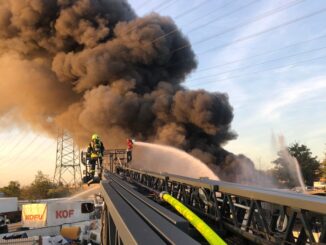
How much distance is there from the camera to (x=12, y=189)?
237ft

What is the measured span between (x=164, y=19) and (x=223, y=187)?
3126cm

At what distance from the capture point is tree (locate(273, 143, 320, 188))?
4286 cm

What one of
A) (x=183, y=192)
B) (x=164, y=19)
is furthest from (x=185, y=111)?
(x=183, y=192)

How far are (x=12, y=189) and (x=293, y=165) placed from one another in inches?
1946

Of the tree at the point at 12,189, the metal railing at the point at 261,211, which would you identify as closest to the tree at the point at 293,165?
the metal railing at the point at 261,211

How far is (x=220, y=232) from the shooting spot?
15.3 feet

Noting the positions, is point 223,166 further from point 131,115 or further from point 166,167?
point 131,115

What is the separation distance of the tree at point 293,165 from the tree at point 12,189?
45435 millimetres

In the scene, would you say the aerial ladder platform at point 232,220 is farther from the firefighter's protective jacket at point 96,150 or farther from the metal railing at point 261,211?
→ the firefighter's protective jacket at point 96,150

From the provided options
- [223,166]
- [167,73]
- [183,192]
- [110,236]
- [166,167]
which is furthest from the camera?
[167,73]

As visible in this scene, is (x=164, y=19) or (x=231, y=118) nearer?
(x=231, y=118)

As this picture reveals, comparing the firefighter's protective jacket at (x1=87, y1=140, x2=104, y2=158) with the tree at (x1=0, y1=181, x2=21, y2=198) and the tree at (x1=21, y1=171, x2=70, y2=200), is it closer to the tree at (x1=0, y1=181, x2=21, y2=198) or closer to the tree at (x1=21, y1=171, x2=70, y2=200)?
the tree at (x1=21, y1=171, x2=70, y2=200)

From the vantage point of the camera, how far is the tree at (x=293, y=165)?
4286 centimetres

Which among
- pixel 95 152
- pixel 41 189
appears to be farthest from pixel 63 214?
pixel 41 189
